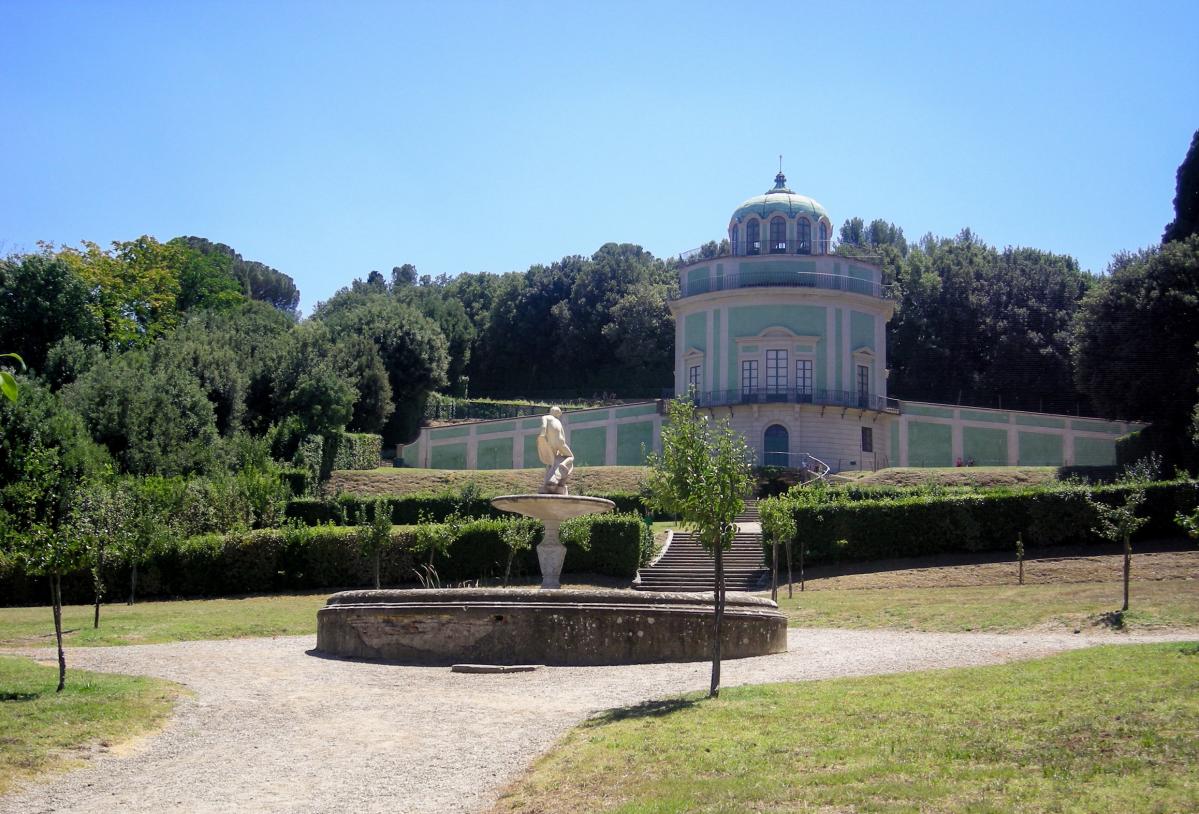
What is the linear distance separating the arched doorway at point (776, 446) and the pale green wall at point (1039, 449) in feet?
31.7

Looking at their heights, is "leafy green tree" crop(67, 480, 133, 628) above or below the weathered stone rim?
above

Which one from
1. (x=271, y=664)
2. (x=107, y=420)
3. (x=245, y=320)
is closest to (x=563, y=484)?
(x=271, y=664)

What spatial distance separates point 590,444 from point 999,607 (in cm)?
3304

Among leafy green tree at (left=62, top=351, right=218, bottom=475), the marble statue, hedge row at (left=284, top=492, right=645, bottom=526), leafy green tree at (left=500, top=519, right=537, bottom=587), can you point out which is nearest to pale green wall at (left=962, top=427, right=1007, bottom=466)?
hedge row at (left=284, top=492, right=645, bottom=526)

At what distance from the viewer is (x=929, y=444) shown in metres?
52.8

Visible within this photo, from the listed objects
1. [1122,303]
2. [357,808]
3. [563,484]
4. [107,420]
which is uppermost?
[1122,303]

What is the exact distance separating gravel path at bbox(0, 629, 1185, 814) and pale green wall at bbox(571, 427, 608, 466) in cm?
3452

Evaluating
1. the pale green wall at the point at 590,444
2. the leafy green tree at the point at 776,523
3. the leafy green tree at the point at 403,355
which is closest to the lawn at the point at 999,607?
the leafy green tree at the point at 776,523

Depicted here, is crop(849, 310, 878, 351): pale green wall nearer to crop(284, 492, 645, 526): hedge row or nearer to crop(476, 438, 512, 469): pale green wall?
crop(476, 438, 512, 469): pale green wall

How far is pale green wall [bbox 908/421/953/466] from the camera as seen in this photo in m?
52.6

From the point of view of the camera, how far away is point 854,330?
52781 mm

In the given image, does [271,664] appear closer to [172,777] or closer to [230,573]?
[172,777]

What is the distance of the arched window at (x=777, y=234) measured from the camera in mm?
53312

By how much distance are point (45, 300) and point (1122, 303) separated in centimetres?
4184
